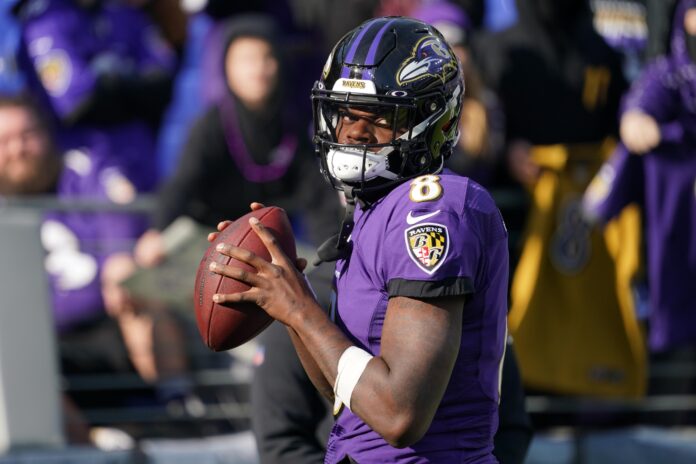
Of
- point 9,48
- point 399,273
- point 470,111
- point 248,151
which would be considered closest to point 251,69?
point 248,151

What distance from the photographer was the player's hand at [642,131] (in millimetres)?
6461

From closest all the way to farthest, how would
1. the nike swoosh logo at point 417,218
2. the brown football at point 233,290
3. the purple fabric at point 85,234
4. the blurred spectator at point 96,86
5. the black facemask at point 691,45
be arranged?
the nike swoosh logo at point 417,218, the brown football at point 233,290, the purple fabric at point 85,234, the black facemask at point 691,45, the blurred spectator at point 96,86

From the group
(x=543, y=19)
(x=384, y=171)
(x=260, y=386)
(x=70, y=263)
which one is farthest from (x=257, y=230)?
(x=543, y=19)

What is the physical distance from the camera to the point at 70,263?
6.26 meters

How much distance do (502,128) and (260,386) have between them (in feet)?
10.3

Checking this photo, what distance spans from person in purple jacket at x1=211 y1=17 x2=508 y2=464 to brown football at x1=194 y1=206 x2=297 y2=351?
1.9 inches

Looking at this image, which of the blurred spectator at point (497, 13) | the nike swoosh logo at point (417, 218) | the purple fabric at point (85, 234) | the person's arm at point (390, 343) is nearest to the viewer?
the person's arm at point (390, 343)

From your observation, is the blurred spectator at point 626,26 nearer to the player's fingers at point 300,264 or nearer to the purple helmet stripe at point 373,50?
the purple helmet stripe at point 373,50

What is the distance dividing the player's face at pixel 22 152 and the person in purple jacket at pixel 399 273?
3496mm

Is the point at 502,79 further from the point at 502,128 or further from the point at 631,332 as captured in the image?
the point at 631,332

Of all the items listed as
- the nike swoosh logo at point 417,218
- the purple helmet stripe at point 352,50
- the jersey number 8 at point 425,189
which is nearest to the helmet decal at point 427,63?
the purple helmet stripe at point 352,50

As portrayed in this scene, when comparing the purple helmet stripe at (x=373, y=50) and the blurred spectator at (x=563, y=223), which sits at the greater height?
the purple helmet stripe at (x=373, y=50)

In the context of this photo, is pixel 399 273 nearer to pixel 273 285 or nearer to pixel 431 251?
pixel 431 251

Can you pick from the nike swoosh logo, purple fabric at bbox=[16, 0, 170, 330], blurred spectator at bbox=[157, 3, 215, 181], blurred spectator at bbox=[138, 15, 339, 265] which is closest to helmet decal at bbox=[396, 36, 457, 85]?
the nike swoosh logo
